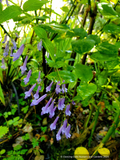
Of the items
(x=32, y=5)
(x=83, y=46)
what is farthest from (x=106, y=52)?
(x=32, y=5)

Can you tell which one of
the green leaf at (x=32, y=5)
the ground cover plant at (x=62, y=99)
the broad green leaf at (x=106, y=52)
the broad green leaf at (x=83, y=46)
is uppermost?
the green leaf at (x=32, y=5)

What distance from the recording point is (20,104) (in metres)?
1.22

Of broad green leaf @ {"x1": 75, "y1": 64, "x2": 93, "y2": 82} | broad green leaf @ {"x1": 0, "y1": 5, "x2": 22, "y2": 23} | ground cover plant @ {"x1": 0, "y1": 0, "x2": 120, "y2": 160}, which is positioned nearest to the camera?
broad green leaf @ {"x1": 0, "y1": 5, "x2": 22, "y2": 23}

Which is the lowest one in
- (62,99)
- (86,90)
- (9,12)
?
(62,99)

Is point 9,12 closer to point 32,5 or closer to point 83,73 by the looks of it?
point 32,5

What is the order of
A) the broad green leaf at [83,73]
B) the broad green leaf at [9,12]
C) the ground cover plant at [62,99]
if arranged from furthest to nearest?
the ground cover plant at [62,99] < the broad green leaf at [83,73] < the broad green leaf at [9,12]

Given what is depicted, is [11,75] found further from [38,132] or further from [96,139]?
[96,139]

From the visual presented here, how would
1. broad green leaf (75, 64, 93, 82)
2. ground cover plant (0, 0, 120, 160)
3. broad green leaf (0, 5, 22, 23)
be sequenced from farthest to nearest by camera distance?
ground cover plant (0, 0, 120, 160)
broad green leaf (75, 64, 93, 82)
broad green leaf (0, 5, 22, 23)

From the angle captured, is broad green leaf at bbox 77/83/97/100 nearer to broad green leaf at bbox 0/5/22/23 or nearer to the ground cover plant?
the ground cover plant

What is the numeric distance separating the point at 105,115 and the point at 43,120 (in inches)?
24.6

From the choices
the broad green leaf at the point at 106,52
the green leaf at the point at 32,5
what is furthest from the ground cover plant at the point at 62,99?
the green leaf at the point at 32,5

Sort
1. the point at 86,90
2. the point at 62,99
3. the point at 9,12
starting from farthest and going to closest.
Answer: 1. the point at 62,99
2. the point at 86,90
3. the point at 9,12

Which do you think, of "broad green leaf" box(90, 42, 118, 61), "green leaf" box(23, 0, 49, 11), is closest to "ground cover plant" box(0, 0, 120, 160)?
"broad green leaf" box(90, 42, 118, 61)

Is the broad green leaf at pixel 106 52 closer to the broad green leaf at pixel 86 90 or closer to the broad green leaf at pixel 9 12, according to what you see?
the broad green leaf at pixel 86 90
